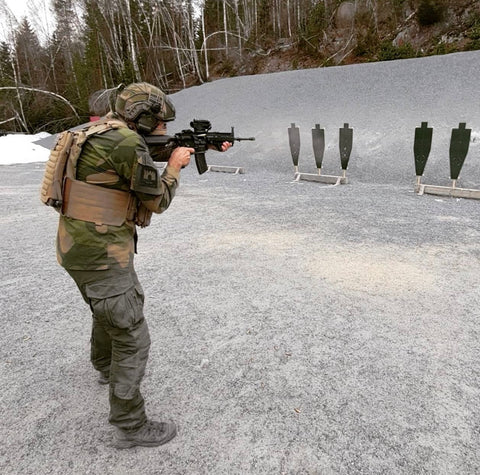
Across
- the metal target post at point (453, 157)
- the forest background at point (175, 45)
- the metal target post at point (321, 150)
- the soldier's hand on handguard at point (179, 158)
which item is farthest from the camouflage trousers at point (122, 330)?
the forest background at point (175, 45)

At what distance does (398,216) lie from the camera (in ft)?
19.4

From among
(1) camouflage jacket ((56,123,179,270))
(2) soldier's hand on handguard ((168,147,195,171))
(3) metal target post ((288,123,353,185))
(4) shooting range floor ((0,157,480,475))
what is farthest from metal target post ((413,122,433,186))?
(1) camouflage jacket ((56,123,179,270))

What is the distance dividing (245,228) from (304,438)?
3826 millimetres

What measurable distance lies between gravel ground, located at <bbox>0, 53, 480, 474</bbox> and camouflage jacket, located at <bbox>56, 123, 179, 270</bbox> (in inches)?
37.9

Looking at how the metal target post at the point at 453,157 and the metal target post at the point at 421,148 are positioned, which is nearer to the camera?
the metal target post at the point at 453,157

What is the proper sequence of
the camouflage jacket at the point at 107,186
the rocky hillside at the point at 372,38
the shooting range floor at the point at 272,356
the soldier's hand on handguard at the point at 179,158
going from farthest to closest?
the rocky hillside at the point at 372,38 → the soldier's hand on handguard at the point at 179,158 → the shooting range floor at the point at 272,356 → the camouflage jacket at the point at 107,186

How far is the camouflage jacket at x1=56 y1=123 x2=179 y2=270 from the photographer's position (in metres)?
1.69

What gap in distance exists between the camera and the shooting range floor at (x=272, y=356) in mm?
1839

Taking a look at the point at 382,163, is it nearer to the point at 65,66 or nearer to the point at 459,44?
the point at 459,44

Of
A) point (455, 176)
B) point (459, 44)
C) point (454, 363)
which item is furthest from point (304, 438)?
point (459, 44)

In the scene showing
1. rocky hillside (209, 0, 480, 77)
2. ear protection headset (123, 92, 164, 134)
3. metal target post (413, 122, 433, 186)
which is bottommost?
metal target post (413, 122, 433, 186)

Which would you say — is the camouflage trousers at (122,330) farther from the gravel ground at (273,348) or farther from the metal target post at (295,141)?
the metal target post at (295,141)

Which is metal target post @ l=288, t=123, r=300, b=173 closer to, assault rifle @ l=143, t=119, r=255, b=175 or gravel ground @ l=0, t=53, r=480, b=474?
gravel ground @ l=0, t=53, r=480, b=474

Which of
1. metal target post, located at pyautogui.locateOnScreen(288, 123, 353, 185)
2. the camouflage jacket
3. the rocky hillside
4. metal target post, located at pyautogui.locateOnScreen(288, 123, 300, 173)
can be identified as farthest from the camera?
the rocky hillside
